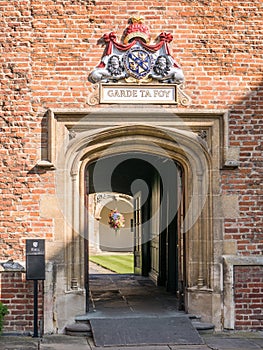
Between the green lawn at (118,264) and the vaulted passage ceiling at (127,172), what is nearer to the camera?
the vaulted passage ceiling at (127,172)

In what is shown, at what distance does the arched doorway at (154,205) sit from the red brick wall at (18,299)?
182 centimetres

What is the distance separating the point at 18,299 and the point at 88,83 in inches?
133

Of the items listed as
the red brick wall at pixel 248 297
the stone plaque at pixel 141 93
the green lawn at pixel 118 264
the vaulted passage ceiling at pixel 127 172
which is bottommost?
the green lawn at pixel 118 264

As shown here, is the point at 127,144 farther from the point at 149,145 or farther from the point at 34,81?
the point at 34,81

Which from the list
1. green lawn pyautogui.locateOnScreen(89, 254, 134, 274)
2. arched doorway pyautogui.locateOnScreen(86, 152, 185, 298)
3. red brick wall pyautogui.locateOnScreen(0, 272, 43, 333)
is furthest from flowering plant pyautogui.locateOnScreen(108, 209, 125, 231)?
red brick wall pyautogui.locateOnScreen(0, 272, 43, 333)

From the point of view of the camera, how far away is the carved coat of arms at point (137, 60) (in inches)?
358

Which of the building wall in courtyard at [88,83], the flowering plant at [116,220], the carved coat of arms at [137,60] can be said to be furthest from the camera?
the flowering plant at [116,220]

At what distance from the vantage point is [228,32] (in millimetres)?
9289

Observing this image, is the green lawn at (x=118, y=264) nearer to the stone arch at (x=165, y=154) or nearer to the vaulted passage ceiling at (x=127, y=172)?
the vaulted passage ceiling at (x=127, y=172)

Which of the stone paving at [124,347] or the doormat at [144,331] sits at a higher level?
the doormat at [144,331]

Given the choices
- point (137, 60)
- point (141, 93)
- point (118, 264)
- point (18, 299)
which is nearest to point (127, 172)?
point (118, 264)

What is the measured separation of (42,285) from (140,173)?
786cm

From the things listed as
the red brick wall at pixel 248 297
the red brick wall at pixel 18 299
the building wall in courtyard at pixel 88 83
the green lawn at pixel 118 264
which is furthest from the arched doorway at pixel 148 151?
the green lawn at pixel 118 264

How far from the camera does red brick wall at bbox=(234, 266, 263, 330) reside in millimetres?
9016
